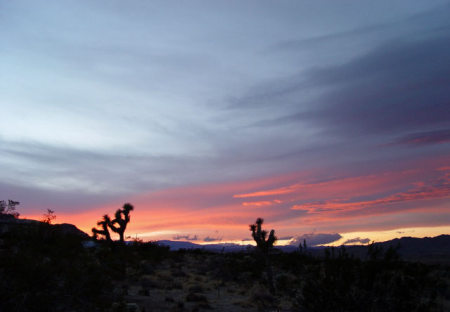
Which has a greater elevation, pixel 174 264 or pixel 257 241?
pixel 257 241

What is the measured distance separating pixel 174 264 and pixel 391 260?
17.8 metres

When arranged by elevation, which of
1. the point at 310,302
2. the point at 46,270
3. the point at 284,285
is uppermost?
the point at 46,270

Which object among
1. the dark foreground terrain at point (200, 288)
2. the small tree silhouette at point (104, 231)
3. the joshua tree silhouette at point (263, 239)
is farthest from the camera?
the small tree silhouette at point (104, 231)

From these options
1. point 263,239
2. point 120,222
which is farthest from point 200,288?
point 120,222

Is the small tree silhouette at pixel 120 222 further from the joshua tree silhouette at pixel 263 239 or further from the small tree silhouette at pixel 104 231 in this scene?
the joshua tree silhouette at pixel 263 239

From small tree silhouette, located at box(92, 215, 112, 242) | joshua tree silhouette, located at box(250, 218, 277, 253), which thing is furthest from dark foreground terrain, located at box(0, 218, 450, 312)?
small tree silhouette, located at box(92, 215, 112, 242)

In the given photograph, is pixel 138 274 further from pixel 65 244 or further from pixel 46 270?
pixel 46 270

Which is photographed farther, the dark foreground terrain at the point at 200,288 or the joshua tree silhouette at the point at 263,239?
the joshua tree silhouette at the point at 263,239

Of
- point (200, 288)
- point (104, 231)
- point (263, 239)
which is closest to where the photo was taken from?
Result: point (200, 288)

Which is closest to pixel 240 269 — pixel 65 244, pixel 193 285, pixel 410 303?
pixel 193 285

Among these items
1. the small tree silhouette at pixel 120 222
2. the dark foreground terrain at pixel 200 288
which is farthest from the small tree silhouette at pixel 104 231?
the dark foreground terrain at pixel 200 288

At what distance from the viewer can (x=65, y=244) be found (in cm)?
1692

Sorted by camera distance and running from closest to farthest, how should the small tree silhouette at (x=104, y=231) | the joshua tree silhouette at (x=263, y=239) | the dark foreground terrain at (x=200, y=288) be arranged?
the dark foreground terrain at (x=200, y=288), the joshua tree silhouette at (x=263, y=239), the small tree silhouette at (x=104, y=231)

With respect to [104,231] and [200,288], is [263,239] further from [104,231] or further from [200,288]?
[104,231]
